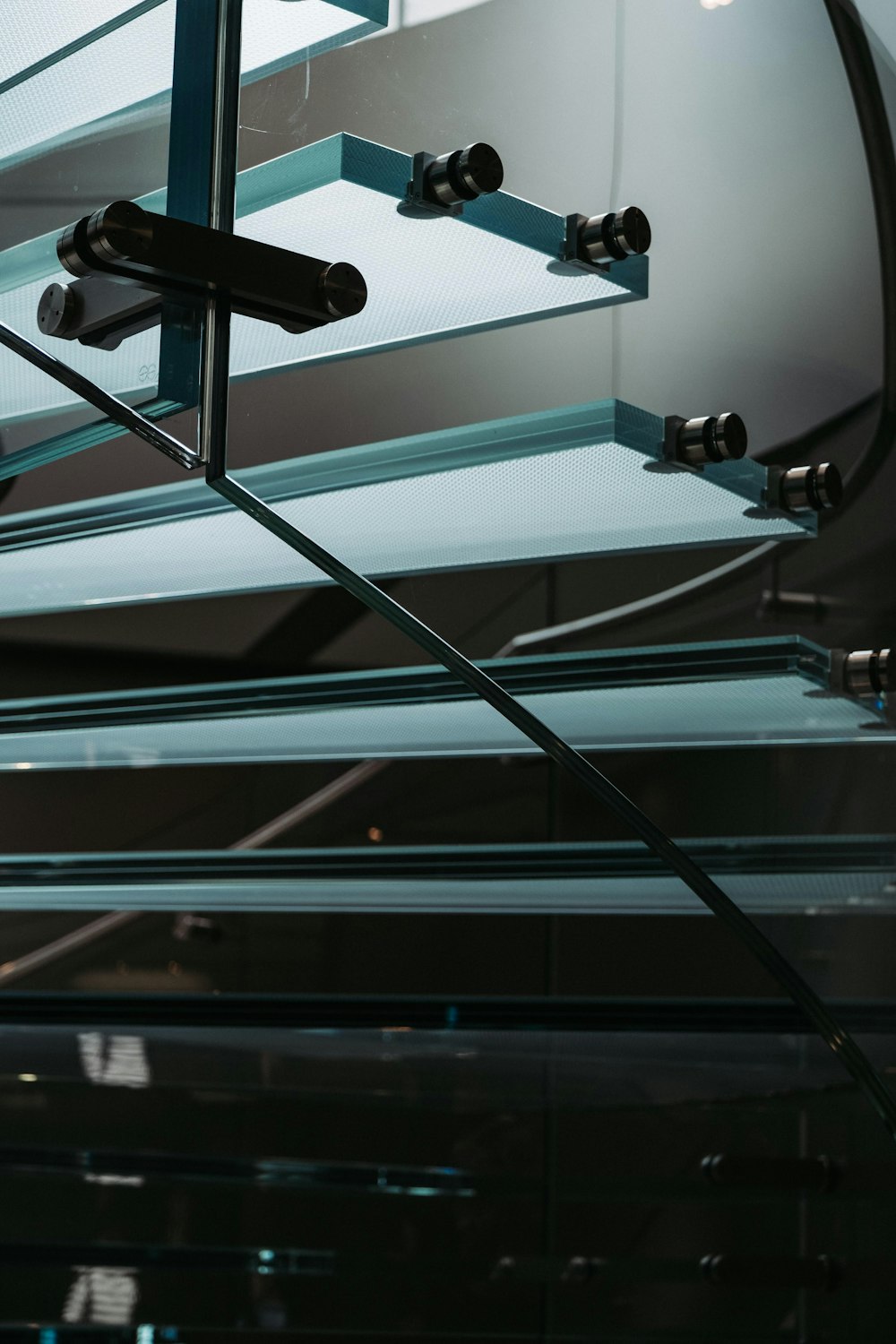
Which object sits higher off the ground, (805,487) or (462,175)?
(462,175)

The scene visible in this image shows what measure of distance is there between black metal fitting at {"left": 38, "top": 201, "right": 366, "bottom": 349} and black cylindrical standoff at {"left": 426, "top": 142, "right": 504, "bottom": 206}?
5.6 inches

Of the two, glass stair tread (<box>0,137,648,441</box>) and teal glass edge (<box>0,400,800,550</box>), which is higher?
glass stair tread (<box>0,137,648,441</box>)

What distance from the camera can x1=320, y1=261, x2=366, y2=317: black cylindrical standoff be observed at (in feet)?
3.69

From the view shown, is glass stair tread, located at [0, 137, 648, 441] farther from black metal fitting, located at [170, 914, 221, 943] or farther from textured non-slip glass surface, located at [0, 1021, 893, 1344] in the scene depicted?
black metal fitting, located at [170, 914, 221, 943]

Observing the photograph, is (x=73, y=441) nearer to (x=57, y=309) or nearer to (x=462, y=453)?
(x=57, y=309)

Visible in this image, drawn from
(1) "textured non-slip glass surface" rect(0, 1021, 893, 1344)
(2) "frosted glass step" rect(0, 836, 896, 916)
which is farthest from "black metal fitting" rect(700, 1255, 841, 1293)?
(2) "frosted glass step" rect(0, 836, 896, 916)

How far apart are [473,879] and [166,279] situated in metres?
1.21

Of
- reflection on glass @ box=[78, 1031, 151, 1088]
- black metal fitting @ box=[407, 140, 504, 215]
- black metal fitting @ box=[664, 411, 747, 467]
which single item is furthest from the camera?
reflection on glass @ box=[78, 1031, 151, 1088]

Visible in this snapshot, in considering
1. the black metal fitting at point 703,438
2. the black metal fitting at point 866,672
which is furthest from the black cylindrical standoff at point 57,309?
the black metal fitting at point 866,672

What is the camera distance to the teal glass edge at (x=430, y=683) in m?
1.48

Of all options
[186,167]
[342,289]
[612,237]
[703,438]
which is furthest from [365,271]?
[703,438]

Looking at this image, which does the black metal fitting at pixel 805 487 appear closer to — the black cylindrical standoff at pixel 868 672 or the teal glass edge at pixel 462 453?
the teal glass edge at pixel 462 453

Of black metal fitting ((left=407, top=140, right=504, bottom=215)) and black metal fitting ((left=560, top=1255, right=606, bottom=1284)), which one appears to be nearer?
black metal fitting ((left=407, top=140, right=504, bottom=215))

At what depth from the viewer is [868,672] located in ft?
5.24
